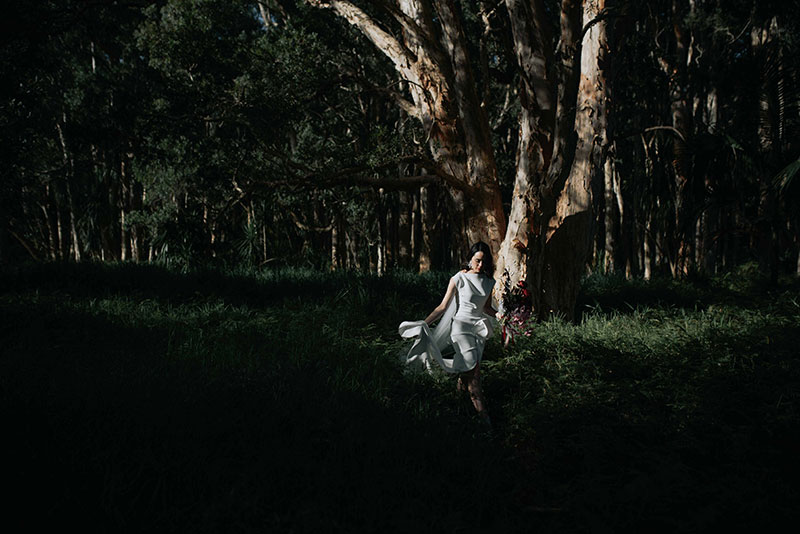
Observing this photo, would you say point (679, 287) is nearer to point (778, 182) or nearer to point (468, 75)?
point (778, 182)

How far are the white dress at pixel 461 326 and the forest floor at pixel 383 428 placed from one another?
42 cm

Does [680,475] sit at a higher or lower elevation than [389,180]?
lower

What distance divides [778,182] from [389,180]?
6042 millimetres

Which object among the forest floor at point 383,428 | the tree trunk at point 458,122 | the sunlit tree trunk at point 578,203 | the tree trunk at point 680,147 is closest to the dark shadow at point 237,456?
the forest floor at point 383,428

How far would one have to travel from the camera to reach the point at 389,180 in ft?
31.9

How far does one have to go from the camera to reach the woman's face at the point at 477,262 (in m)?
5.77

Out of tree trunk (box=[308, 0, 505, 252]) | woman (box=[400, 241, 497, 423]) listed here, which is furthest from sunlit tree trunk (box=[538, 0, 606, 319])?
woman (box=[400, 241, 497, 423])

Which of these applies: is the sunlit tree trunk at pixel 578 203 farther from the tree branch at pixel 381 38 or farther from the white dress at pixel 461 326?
the white dress at pixel 461 326

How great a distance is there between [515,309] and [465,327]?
7.62 ft

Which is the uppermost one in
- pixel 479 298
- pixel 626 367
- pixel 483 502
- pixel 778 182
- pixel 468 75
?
pixel 468 75

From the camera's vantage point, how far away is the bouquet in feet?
22.9

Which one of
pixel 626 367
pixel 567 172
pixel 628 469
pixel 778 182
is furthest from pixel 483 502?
pixel 778 182

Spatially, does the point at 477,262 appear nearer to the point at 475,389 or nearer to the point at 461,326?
the point at 461,326

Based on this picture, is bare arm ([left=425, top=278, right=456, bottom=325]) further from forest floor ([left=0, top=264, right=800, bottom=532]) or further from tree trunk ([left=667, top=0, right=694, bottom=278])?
tree trunk ([left=667, top=0, right=694, bottom=278])
